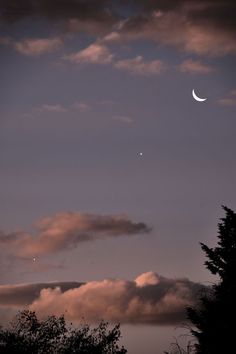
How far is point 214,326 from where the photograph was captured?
37.9m

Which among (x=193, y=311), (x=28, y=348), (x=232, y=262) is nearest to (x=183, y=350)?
(x=193, y=311)

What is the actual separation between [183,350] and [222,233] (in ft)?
38.2

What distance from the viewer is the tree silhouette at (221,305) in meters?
37.1

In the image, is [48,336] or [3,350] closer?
→ [3,350]

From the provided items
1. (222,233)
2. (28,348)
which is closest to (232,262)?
(222,233)

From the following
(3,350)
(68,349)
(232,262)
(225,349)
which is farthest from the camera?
(68,349)

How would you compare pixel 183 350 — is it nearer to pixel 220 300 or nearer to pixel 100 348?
pixel 220 300

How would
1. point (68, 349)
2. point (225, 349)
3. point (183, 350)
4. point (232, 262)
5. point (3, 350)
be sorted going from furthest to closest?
1. point (68, 349)
2. point (3, 350)
3. point (183, 350)
4. point (232, 262)
5. point (225, 349)

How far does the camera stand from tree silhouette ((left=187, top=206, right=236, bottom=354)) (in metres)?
37.1

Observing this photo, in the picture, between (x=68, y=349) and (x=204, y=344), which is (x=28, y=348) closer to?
(x=68, y=349)

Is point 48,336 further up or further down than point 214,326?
further up

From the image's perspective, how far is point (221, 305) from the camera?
3831 cm

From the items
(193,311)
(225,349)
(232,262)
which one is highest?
(232,262)

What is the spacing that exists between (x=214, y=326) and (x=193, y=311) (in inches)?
92.6
